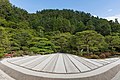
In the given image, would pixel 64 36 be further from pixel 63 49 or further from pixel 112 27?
pixel 112 27

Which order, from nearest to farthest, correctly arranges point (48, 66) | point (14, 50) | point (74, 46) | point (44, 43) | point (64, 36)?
point (48, 66) → point (14, 50) → point (44, 43) → point (74, 46) → point (64, 36)

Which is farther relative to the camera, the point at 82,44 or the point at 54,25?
the point at 54,25

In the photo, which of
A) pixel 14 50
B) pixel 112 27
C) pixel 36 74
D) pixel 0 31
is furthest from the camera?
pixel 112 27

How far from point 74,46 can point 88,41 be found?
2233 mm

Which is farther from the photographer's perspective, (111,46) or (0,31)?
(111,46)

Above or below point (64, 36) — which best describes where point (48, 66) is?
below

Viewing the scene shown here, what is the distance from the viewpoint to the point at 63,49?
21.0 m

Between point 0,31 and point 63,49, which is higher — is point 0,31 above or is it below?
above

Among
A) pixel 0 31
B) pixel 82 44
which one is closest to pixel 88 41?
pixel 82 44

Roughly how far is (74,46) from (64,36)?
7.13ft

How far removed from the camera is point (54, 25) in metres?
29.0

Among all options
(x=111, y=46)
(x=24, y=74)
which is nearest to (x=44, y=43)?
(x=111, y=46)

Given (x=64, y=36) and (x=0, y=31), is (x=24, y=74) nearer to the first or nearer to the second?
(x=0, y=31)

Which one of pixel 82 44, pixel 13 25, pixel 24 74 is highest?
pixel 13 25
